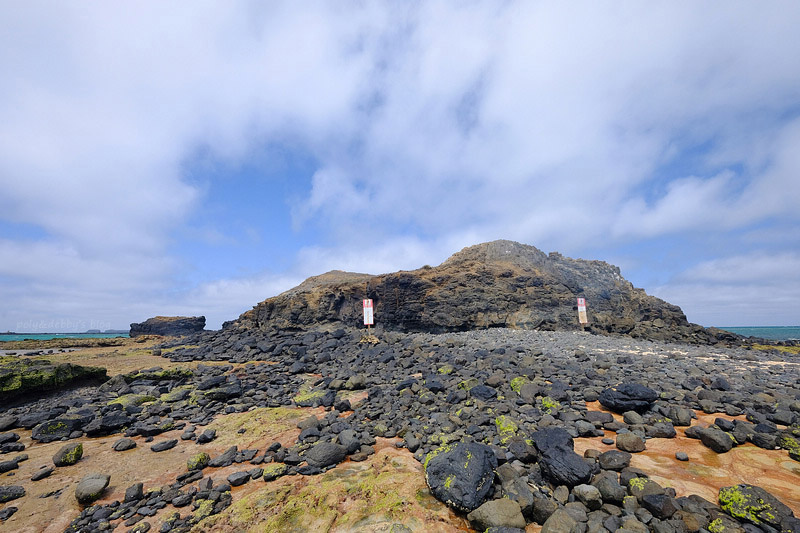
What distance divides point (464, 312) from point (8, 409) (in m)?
21.6

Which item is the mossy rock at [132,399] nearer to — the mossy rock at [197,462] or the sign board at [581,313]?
the mossy rock at [197,462]

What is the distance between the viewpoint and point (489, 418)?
6.99m

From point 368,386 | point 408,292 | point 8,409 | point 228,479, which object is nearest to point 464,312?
point 408,292

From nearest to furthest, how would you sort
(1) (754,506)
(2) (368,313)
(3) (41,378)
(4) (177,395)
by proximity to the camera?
(1) (754,506), (4) (177,395), (3) (41,378), (2) (368,313)

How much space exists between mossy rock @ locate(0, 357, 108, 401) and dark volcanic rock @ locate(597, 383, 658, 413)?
56.8 ft

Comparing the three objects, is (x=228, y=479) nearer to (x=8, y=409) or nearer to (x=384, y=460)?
(x=384, y=460)

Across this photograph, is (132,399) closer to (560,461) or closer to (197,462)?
(197,462)

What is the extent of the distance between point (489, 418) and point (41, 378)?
14912mm

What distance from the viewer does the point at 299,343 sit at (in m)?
18.0

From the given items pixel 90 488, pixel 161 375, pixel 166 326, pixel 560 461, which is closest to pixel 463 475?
pixel 560 461

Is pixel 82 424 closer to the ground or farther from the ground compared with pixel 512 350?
closer to the ground

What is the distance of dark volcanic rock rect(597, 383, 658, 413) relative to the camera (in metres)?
6.98

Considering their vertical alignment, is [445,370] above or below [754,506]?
above

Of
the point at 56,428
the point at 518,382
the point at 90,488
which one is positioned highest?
the point at 518,382
